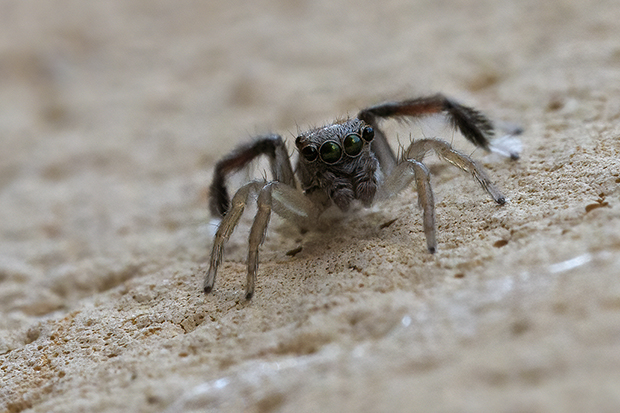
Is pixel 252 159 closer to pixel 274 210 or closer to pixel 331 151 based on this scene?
pixel 274 210

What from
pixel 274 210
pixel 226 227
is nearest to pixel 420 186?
pixel 274 210

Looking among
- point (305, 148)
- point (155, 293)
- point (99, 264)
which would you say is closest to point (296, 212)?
point (305, 148)

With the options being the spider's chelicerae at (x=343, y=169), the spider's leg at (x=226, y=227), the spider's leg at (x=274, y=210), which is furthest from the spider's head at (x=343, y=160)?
the spider's leg at (x=226, y=227)

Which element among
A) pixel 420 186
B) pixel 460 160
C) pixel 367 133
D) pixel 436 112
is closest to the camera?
pixel 420 186

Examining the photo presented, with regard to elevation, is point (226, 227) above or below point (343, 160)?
below

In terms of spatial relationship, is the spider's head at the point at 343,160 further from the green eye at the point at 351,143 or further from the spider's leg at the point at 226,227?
the spider's leg at the point at 226,227
